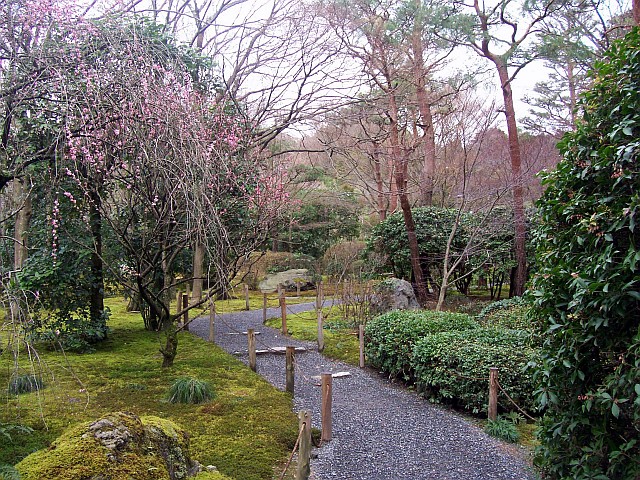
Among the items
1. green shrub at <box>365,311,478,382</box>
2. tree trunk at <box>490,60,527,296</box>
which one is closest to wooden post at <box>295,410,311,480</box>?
green shrub at <box>365,311,478,382</box>

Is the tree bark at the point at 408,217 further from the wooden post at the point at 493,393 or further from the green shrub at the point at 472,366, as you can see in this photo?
the wooden post at the point at 493,393

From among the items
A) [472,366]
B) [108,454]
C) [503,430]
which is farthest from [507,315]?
[108,454]

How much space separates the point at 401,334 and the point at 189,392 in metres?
2.78

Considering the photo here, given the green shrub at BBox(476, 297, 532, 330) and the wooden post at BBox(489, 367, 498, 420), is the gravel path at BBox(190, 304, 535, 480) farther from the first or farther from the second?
the green shrub at BBox(476, 297, 532, 330)

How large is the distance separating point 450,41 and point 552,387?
8723 millimetres

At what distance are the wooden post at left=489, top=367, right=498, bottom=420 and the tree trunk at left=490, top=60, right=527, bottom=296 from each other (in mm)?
5580

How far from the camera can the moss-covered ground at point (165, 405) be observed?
3891 mm

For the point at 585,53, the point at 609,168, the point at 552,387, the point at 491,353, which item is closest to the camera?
the point at 609,168

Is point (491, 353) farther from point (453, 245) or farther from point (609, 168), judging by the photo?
point (453, 245)

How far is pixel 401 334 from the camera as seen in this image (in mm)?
6449

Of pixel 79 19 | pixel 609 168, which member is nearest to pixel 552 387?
pixel 609 168

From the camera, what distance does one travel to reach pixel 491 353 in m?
5.18

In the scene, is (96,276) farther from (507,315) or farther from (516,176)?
(516,176)

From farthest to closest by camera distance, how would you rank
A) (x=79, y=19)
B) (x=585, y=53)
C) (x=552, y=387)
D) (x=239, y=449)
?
(x=585, y=53) → (x=79, y=19) → (x=239, y=449) → (x=552, y=387)
